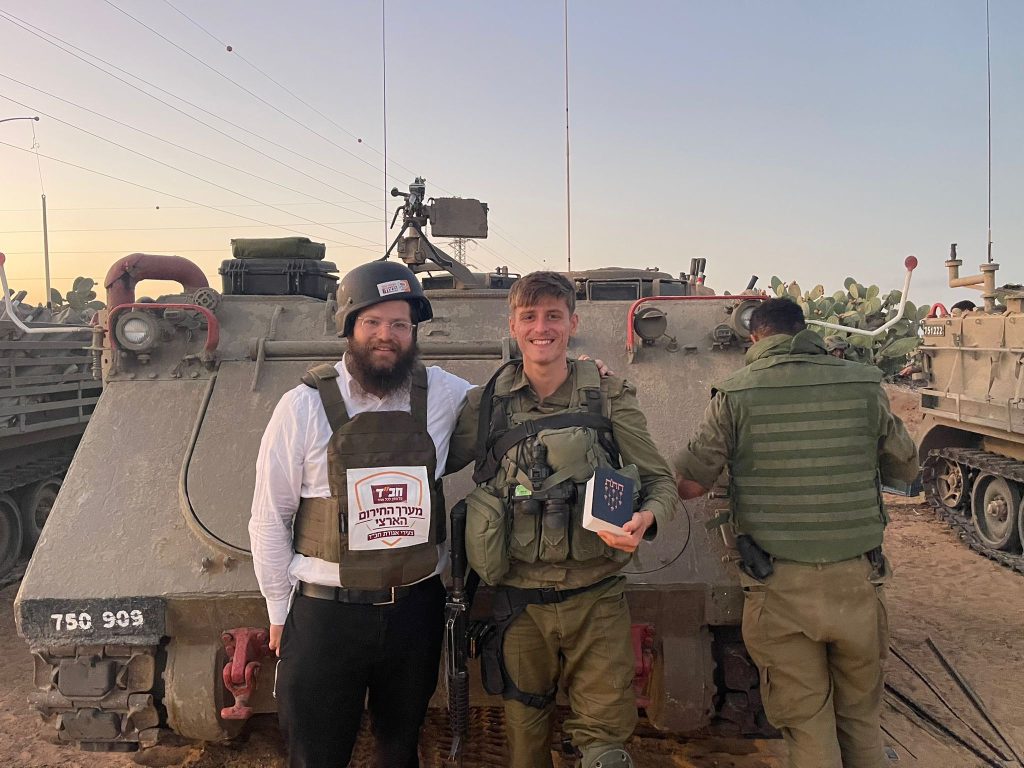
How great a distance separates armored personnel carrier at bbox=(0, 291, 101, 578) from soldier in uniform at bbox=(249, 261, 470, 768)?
6365 mm

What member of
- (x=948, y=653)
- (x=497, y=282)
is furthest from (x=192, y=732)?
(x=948, y=653)

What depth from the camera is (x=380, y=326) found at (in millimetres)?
2777

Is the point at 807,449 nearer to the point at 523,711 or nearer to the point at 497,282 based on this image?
the point at 523,711

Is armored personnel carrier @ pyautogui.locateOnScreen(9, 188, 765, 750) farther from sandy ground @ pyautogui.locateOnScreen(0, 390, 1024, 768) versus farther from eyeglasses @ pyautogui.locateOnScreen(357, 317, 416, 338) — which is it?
eyeglasses @ pyautogui.locateOnScreen(357, 317, 416, 338)

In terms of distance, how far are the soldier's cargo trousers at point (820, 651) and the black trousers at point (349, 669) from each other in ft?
4.11

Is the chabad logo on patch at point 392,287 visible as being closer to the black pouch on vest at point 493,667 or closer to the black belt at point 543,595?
the black belt at point 543,595

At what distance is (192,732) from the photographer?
128 inches

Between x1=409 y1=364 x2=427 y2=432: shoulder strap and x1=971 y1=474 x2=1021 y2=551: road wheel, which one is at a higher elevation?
x1=409 y1=364 x2=427 y2=432: shoulder strap

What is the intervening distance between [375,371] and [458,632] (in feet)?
3.08

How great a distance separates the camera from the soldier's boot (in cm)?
269

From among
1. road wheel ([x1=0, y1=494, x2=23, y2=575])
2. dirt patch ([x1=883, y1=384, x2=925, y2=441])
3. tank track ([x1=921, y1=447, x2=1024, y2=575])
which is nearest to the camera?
road wheel ([x1=0, y1=494, x2=23, y2=575])

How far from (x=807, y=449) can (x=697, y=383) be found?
997mm

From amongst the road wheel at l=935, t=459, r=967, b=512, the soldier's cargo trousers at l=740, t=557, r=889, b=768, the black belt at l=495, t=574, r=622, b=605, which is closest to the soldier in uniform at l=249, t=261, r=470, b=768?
the black belt at l=495, t=574, r=622, b=605

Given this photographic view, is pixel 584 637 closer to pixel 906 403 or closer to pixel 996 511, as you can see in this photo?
pixel 996 511
